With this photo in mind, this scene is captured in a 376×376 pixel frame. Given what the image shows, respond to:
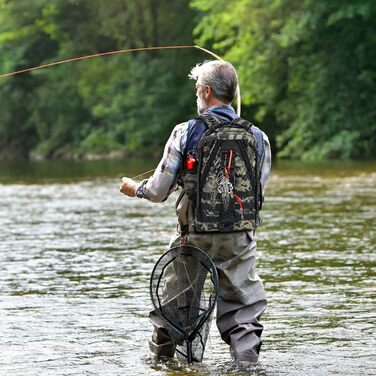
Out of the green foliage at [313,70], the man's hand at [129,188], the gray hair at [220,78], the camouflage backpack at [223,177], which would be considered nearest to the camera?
the camouflage backpack at [223,177]

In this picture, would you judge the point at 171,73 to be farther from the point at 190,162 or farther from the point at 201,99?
the point at 190,162

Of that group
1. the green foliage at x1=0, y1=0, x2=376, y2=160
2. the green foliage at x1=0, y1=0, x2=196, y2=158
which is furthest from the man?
the green foliage at x1=0, y1=0, x2=196, y2=158

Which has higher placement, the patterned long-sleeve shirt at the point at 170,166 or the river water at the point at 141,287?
the patterned long-sleeve shirt at the point at 170,166

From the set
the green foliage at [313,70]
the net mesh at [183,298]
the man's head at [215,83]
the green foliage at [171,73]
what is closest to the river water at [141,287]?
the net mesh at [183,298]

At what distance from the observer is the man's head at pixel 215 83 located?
20.8 ft

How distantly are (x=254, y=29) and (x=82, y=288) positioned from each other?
29.1m

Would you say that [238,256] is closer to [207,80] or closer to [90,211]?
[207,80]

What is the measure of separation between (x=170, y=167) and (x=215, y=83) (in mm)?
515

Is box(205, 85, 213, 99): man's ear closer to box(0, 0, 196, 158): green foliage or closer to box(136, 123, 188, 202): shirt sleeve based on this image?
box(136, 123, 188, 202): shirt sleeve

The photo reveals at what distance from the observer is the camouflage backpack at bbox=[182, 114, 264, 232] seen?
6242mm

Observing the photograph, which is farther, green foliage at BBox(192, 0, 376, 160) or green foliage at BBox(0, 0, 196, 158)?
green foliage at BBox(0, 0, 196, 158)

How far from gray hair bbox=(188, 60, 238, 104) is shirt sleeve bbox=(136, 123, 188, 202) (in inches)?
10.2

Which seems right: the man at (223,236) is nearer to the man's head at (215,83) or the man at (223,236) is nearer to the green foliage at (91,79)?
the man's head at (215,83)

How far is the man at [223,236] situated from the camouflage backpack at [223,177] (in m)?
0.06
